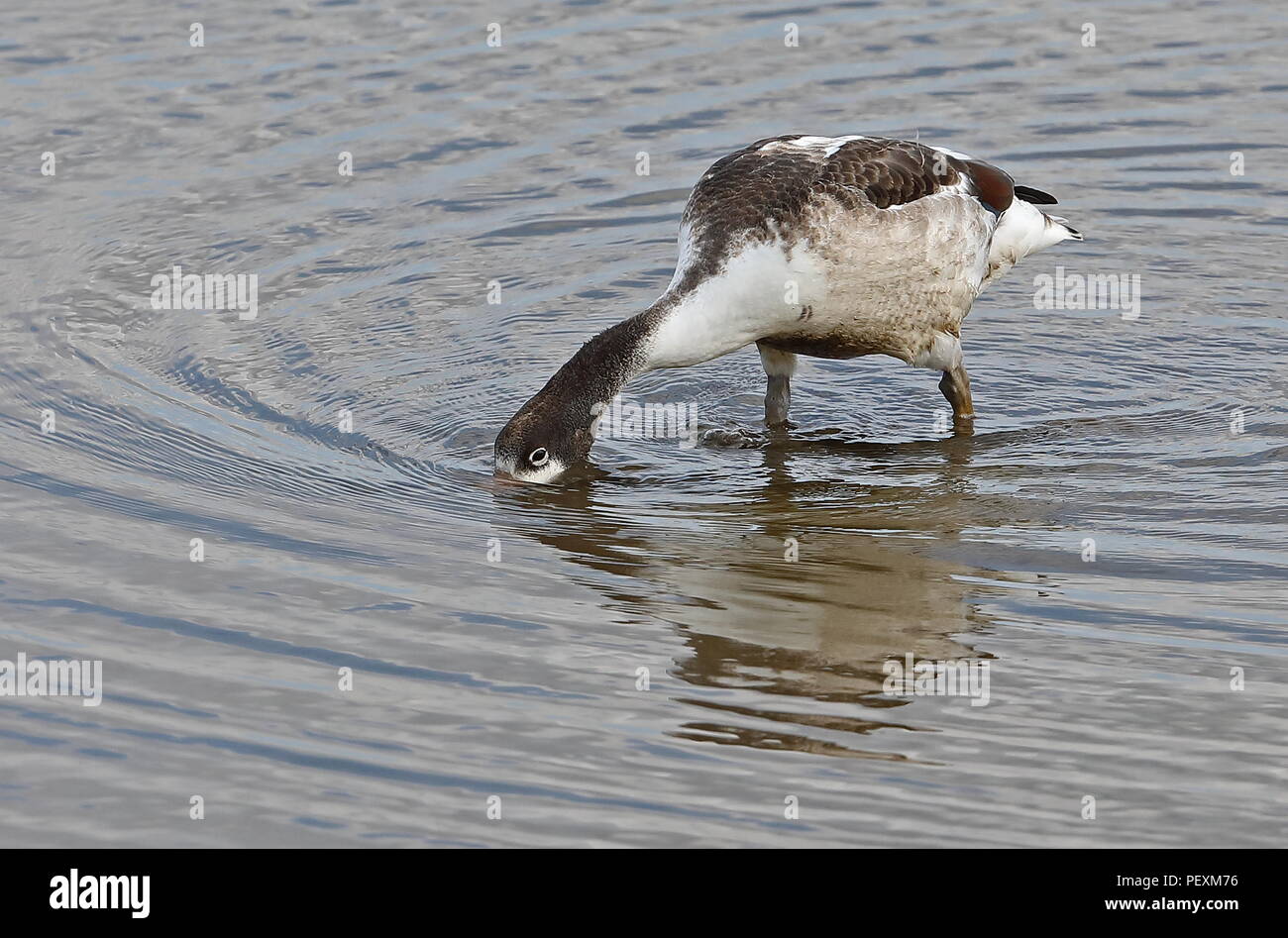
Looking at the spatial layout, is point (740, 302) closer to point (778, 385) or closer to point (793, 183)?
point (793, 183)

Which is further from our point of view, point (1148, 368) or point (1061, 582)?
point (1148, 368)

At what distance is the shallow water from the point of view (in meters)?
6.13

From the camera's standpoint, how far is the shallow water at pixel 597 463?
6133 mm

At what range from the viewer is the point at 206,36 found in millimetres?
16016

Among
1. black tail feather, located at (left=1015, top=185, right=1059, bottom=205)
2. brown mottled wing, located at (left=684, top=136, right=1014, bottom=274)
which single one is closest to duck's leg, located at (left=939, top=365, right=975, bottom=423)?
brown mottled wing, located at (left=684, top=136, right=1014, bottom=274)

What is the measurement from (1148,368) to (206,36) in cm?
937

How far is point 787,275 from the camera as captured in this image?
29.1 feet

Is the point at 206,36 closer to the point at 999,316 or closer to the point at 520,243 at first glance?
the point at 520,243

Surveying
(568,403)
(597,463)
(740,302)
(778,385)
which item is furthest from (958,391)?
(568,403)

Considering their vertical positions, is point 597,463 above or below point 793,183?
below

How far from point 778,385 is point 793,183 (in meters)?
1.67

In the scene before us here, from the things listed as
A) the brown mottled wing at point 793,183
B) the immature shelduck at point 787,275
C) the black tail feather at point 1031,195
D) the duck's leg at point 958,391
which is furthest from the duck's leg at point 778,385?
the black tail feather at point 1031,195

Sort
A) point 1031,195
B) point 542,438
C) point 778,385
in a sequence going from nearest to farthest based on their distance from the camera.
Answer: point 542,438
point 778,385
point 1031,195

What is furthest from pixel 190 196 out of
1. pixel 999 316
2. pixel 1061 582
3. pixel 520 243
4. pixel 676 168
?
pixel 1061 582
